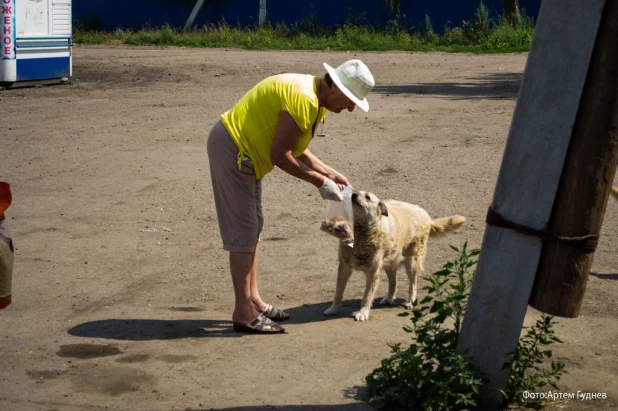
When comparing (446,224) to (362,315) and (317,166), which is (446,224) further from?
(317,166)

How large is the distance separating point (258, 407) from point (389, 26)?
25.2 m

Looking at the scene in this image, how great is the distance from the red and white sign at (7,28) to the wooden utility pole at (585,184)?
14.4 m

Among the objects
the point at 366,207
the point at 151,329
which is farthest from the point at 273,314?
the point at 366,207

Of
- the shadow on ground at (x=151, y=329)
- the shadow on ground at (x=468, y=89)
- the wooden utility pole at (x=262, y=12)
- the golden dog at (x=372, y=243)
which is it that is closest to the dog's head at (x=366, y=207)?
the golden dog at (x=372, y=243)

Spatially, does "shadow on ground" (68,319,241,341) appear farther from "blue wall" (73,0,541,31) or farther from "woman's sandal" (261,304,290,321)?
"blue wall" (73,0,541,31)

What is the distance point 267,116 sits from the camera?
605 cm

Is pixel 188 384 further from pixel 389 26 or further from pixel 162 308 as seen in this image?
pixel 389 26

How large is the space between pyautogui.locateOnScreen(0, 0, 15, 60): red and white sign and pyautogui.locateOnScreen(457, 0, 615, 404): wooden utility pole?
1420cm

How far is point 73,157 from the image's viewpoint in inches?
463

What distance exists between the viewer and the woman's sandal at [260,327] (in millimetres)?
6324

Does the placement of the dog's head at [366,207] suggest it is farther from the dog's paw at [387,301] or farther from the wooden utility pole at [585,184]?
the wooden utility pole at [585,184]

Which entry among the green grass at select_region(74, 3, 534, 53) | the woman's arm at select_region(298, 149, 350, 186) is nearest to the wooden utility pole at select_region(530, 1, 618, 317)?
the woman's arm at select_region(298, 149, 350, 186)

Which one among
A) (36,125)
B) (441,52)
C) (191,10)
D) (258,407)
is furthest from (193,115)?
(191,10)

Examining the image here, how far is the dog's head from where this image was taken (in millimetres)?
6723
